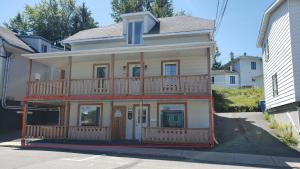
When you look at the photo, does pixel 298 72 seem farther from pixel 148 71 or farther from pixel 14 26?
pixel 14 26

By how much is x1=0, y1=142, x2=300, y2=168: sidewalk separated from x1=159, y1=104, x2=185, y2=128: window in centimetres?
358

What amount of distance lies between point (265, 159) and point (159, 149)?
5.14 m

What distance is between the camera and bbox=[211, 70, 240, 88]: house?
53844 millimetres

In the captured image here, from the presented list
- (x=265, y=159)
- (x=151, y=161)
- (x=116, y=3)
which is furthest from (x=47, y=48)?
(x=265, y=159)

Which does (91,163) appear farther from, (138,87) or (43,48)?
(43,48)

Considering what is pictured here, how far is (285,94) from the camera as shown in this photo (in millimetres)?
17531

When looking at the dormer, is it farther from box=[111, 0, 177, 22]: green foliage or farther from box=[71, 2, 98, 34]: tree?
box=[71, 2, 98, 34]: tree

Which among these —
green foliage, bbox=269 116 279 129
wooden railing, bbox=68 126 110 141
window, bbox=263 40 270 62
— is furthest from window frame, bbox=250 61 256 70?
wooden railing, bbox=68 126 110 141

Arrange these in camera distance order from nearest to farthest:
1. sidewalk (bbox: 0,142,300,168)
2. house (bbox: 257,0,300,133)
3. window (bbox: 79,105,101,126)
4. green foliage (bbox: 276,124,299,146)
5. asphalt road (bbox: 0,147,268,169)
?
Answer: asphalt road (bbox: 0,147,268,169)
sidewalk (bbox: 0,142,300,168)
green foliage (bbox: 276,124,299,146)
house (bbox: 257,0,300,133)
window (bbox: 79,105,101,126)

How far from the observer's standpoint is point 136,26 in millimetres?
22281

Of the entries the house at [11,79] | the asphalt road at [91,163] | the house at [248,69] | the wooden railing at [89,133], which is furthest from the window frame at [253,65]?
the asphalt road at [91,163]

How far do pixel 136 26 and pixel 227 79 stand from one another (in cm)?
3501

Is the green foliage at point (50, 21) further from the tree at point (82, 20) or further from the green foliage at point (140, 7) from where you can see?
the green foliage at point (140, 7)

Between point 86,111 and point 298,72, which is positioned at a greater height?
point 298,72
